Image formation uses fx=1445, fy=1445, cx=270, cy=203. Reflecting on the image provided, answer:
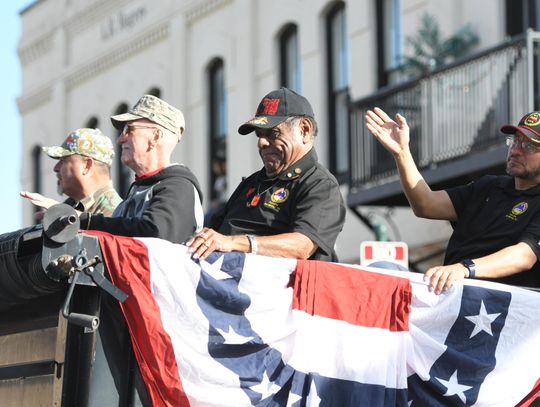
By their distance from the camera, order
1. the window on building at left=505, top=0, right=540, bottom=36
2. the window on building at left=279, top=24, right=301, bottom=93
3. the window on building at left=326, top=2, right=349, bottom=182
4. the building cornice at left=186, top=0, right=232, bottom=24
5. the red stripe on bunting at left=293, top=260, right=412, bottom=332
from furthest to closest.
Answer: the building cornice at left=186, top=0, right=232, bottom=24
the window on building at left=279, top=24, right=301, bottom=93
the window on building at left=326, top=2, right=349, bottom=182
the window on building at left=505, top=0, right=540, bottom=36
the red stripe on bunting at left=293, top=260, right=412, bottom=332

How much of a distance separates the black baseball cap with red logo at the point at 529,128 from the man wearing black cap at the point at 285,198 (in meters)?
1.06

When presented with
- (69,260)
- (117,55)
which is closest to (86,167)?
(69,260)

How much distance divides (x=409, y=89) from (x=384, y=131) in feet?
36.4

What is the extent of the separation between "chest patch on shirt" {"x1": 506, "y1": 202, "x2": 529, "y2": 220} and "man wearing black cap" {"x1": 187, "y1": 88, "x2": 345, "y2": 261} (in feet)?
3.00

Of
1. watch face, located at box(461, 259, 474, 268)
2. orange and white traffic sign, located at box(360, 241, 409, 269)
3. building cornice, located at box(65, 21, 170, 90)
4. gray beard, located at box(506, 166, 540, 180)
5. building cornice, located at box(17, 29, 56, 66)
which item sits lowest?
Answer: watch face, located at box(461, 259, 474, 268)

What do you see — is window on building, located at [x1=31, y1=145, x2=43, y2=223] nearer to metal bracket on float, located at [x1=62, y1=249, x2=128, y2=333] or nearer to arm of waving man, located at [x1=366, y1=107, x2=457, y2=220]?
arm of waving man, located at [x1=366, y1=107, x2=457, y2=220]

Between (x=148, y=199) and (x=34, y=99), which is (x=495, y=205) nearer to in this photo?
(x=148, y=199)

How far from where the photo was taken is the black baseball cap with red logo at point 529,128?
7.41m

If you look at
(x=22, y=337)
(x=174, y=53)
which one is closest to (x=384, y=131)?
(x=22, y=337)

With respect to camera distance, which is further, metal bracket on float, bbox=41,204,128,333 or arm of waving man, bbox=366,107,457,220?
arm of waving man, bbox=366,107,457,220

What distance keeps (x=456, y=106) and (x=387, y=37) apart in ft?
13.4

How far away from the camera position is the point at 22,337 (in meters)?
5.92

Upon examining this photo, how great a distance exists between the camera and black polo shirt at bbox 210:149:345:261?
673cm

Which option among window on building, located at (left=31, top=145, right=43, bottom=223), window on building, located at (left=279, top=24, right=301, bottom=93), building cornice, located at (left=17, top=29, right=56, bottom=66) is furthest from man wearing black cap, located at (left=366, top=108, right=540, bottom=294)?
building cornice, located at (left=17, top=29, right=56, bottom=66)
